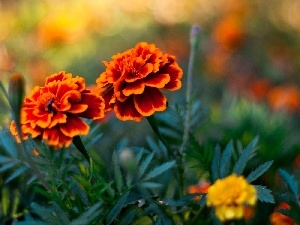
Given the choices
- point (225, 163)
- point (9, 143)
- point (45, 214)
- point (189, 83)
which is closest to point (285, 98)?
point (189, 83)

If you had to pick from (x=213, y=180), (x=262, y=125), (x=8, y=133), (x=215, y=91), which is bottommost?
(x=215, y=91)

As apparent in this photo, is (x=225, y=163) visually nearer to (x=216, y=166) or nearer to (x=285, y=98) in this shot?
(x=216, y=166)

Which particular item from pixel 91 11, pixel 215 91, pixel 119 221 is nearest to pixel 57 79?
pixel 119 221

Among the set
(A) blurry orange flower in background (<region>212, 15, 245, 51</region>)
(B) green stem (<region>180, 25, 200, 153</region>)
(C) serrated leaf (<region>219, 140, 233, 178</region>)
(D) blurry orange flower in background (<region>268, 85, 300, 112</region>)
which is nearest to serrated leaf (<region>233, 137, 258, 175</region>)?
(C) serrated leaf (<region>219, 140, 233, 178</region>)

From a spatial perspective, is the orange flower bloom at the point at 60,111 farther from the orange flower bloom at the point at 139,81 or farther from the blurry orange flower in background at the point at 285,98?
the blurry orange flower in background at the point at 285,98

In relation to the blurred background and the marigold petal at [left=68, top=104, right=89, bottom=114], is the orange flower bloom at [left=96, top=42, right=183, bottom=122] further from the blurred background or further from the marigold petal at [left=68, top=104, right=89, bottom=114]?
the blurred background

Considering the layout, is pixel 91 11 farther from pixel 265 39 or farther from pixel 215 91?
pixel 215 91
